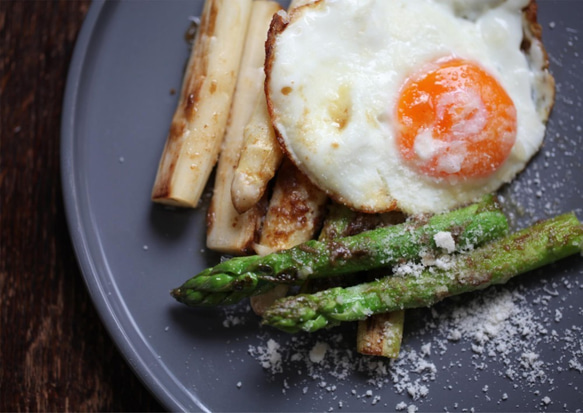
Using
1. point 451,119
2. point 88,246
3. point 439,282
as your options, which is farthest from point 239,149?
point 439,282

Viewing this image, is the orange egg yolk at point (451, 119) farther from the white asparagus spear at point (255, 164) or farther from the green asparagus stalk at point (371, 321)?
the white asparagus spear at point (255, 164)

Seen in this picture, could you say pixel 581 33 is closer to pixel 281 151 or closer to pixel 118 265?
pixel 281 151


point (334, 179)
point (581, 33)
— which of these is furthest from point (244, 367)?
point (581, 33)

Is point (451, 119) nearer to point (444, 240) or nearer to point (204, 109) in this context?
point (444, 240)

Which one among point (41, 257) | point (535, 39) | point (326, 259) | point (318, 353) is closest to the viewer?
point (326, 259)

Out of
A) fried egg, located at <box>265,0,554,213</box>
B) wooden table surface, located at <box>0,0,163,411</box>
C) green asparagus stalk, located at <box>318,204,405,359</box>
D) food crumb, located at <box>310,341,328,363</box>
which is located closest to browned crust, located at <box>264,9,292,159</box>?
fried egg, located at <box>265,0,554,213</box>

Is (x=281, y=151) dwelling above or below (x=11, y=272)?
above
